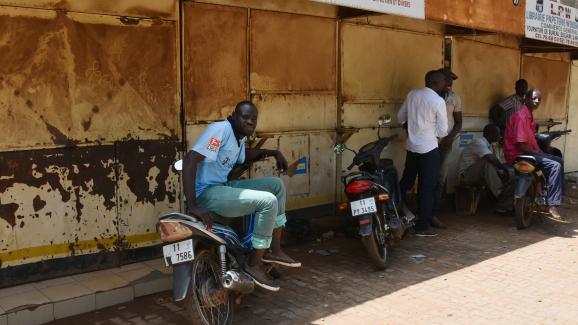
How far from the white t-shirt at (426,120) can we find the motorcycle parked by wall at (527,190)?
1289mm

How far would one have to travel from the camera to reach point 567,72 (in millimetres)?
11664

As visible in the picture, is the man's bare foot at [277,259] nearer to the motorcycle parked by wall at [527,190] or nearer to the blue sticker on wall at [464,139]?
the motorcycle parked by wall at [527,190]

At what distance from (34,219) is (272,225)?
6.73 ft

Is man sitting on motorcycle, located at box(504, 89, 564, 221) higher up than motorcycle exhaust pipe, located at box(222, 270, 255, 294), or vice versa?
man sitting on motorcycle, located at box(504, 89, 564, 221)

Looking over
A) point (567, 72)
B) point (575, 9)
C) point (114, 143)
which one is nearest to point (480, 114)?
point (575, 9)

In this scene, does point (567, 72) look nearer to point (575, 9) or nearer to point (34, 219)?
point (575, 9)

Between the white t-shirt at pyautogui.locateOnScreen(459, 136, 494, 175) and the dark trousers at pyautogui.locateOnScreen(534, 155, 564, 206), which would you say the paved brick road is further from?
the white t-shirt at pyautogui.locateOnScreen(459, 136, 494, 175)

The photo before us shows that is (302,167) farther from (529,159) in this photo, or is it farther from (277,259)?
(529,159)

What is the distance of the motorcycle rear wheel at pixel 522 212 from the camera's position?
7115 millimetres

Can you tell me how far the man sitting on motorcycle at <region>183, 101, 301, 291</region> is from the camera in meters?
3.88

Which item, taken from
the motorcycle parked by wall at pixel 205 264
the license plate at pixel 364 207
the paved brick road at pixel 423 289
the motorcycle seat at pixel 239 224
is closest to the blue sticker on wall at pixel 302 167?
the paved brick road at pixel 423 289

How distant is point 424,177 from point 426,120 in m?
0.70

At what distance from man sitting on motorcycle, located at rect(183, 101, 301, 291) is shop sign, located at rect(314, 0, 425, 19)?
1414mm

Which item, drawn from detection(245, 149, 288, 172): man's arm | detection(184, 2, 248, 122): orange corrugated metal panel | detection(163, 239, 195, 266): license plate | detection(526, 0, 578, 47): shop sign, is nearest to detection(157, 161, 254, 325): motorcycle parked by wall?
detection(163, 239, 195, 266): license plate
